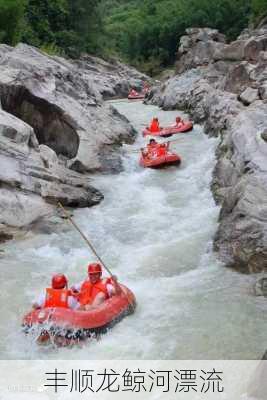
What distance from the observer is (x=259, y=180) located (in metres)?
11.0

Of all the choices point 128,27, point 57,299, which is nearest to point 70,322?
point 57,299

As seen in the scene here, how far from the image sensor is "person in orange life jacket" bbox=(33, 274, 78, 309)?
25.6 feet

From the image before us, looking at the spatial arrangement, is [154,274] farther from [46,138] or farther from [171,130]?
Answer: [171,130]

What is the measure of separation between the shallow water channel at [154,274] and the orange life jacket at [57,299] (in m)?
0.55

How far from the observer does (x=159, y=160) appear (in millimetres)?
16641

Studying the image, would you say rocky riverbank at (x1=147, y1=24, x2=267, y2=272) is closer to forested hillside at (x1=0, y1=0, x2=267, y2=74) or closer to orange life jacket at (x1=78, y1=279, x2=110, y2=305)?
orange life jacket at (x1=78, y1=279, x2=110, y2=305)

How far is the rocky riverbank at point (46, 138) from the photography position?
12531 mm

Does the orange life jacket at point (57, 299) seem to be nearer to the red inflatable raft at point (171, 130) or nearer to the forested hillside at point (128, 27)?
the red inflatable raft at point (171, 130)

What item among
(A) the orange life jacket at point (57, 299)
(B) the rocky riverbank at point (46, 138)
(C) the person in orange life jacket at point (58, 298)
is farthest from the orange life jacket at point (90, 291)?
(B) the rocky riverbank at point (46, 138)

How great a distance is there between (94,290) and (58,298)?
68 cm

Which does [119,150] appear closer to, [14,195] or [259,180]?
[14,195]

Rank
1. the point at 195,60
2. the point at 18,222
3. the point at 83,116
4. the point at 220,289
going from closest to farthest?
the point at 220,289 < the point at 18,222 < the point at 83,116 < the point at 195,60

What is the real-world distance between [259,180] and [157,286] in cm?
312

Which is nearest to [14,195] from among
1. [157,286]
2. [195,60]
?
[157,286]
